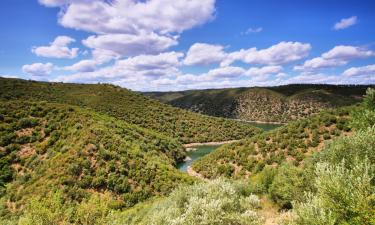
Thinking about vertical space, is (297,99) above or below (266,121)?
above

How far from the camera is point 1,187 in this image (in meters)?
31.3

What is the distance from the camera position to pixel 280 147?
117 feet

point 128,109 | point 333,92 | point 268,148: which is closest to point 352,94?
point 333,92

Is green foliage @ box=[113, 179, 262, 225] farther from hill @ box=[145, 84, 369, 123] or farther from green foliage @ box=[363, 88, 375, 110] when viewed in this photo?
hill @ box=[145, 84, 369, 123]

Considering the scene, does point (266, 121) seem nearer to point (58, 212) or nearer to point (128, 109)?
point (128, 109)

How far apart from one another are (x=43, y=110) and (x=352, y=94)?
145095 millimetres

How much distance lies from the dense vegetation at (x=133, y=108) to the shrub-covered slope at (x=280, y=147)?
111 ft

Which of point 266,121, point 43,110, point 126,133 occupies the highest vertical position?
point 43,110

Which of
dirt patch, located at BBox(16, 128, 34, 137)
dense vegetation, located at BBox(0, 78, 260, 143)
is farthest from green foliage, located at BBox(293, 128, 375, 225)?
dense vegetation, located at BBox(0, 78, 260, 143)

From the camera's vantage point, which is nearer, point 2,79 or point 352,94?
point 2,79

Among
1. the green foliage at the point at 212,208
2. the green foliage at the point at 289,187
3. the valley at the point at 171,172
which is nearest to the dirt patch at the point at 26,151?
the valley at the point at 171,172

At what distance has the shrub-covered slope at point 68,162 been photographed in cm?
2997

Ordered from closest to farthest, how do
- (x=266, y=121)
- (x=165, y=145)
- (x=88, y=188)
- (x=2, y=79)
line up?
(x=88, y=188), (x=165, y=145), (x=2, y=79), (x=266, y=121)

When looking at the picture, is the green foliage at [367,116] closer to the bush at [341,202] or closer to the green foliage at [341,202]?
the green foliage at [341,202]
